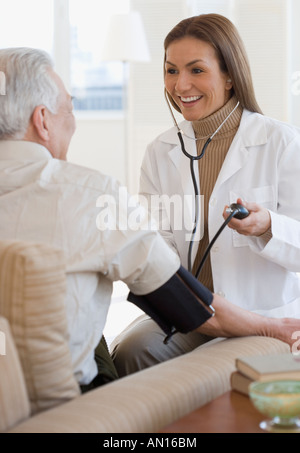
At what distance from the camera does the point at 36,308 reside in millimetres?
1104

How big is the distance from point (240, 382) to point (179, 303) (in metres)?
0.27

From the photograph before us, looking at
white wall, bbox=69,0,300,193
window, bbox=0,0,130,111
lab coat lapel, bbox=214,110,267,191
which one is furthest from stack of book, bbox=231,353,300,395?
window, bbox=0,0,130,111

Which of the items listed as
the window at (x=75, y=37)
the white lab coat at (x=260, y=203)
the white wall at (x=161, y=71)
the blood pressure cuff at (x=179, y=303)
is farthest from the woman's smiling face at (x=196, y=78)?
the window at (x=75, y=37)

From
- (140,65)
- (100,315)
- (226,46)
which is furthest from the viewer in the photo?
(140,65)

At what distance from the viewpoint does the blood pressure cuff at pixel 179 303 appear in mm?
1443

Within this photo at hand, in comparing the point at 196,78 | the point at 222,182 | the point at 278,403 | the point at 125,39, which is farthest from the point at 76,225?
the point at 125,39

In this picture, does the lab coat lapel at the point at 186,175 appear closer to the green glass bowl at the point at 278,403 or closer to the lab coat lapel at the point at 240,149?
the lab coat lapel at the point at 240,149

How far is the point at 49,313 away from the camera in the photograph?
1.11 m

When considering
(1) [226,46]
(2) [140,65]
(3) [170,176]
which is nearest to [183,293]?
(3) [170,176]

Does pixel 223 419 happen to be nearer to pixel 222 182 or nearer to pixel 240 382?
pixel 240 382

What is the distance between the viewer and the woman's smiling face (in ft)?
6.70

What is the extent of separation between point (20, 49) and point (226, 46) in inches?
30.8

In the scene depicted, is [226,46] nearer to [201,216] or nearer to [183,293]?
[201,216]

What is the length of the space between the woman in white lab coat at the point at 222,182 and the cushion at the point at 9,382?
30.8 inches
